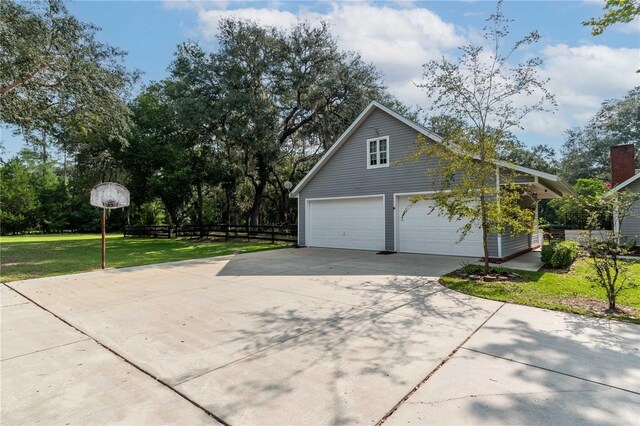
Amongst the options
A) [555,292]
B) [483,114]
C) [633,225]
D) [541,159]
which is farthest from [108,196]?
[541,159]

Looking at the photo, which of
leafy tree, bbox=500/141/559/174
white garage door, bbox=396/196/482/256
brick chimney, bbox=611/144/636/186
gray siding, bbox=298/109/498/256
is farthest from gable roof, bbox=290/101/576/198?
leafy tree, bbox=500/141/559/174

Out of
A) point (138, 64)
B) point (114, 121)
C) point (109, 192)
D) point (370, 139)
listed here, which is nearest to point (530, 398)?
point (370, 139)

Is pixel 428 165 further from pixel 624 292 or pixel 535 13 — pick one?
pixel 624 292

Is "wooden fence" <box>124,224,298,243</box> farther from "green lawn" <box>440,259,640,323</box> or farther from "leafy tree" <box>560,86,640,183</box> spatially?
"leafy tree" <box>560,86,640,183</box>

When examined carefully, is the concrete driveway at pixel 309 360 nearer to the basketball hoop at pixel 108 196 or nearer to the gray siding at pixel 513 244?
the basketball hoop at pixel 108 196

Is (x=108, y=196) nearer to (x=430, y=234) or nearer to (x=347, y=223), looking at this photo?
(x=347, y=223)

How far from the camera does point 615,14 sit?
693cm

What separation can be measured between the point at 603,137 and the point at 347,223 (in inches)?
1328

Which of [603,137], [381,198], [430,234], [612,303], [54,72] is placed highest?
[603,137]

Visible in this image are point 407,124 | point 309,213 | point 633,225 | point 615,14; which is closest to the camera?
point 615,14

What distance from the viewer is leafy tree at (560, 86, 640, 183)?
3030cm

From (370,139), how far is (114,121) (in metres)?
10.00

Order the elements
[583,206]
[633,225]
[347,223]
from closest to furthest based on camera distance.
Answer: [583,206] → [633,225] → [347,223]

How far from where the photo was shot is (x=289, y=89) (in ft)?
64.8
